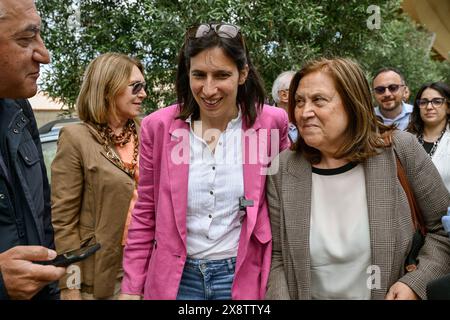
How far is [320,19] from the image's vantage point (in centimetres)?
682

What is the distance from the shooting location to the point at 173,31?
21.8 ft

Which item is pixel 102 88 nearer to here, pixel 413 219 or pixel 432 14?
pixel 413 219

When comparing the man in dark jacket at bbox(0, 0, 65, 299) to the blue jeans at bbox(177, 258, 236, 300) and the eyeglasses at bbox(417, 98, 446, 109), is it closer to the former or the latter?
the blue jeans at bbox(177, 258, 236, 300)

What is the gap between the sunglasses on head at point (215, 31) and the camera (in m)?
2.24

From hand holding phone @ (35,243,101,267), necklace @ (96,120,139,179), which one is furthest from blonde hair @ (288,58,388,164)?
necklace @ (96,120,139,179)

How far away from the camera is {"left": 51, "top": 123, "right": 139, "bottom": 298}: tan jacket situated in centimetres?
292

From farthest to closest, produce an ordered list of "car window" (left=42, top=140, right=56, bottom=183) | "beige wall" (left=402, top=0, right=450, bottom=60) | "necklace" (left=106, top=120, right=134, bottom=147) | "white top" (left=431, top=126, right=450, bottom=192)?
"beige wall" (left=402, top=0, right=450, bottom=60) → "car window" (left=42, top=140, right=56, bottom=183) → "white top" (left=431, top=126, right=450, bottom=192) → "necklace" (left=106, top=120, right=134, bottom=147)

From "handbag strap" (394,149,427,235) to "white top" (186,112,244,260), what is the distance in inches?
27.5

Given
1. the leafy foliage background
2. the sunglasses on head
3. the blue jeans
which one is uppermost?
the leafy foliage background

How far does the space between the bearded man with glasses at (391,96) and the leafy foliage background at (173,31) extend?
5.13 feet

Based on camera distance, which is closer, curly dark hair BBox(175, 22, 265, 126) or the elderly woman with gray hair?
the elderly woman with gray hair

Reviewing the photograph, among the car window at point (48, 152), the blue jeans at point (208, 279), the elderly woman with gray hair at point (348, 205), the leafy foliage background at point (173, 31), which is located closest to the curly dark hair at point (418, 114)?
the leafy foliage background at point (173, 31)
